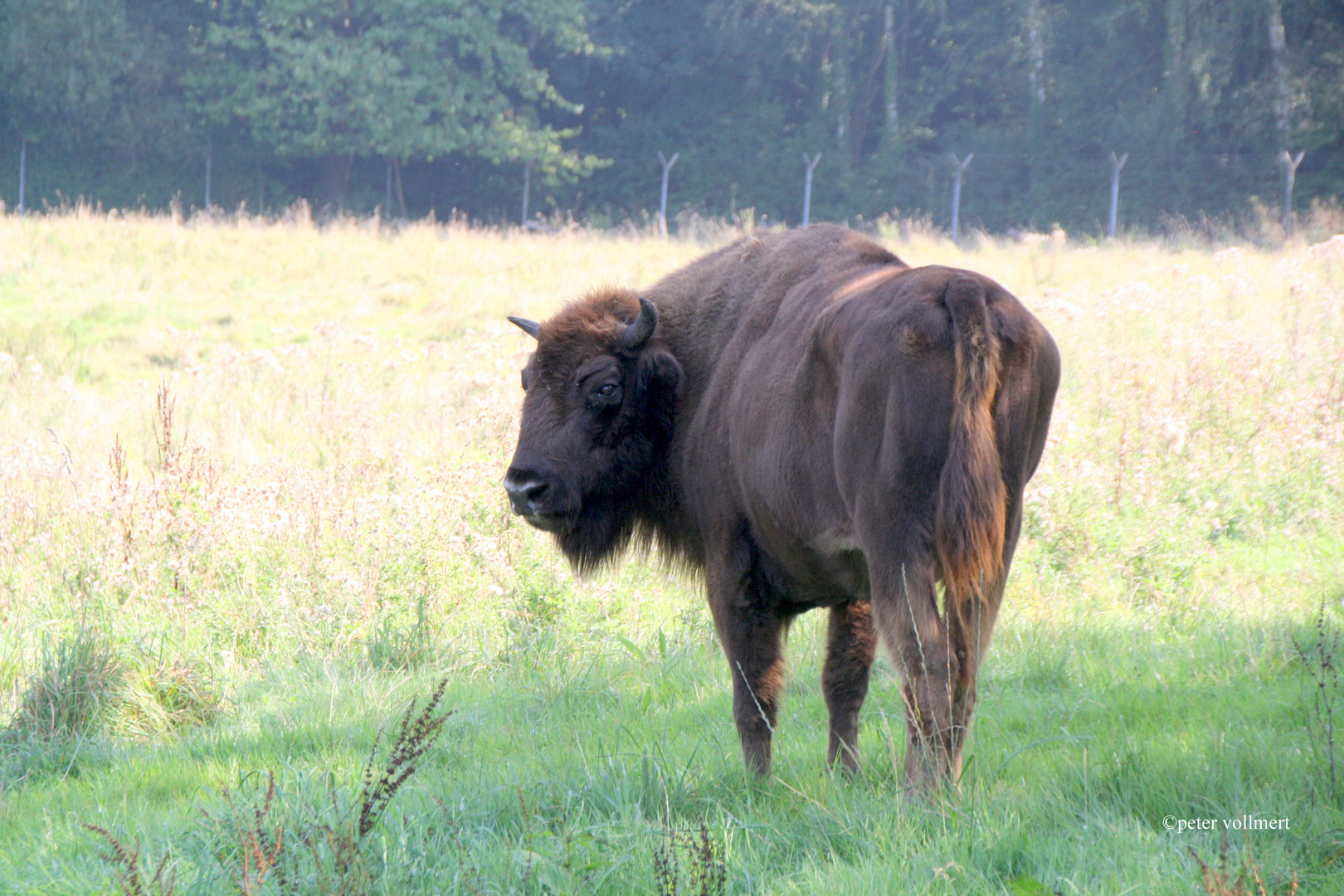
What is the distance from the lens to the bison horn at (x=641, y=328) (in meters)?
4.26

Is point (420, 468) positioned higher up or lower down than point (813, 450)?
lower down

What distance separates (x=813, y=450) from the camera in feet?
10.7

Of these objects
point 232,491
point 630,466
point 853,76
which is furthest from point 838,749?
point 853,76

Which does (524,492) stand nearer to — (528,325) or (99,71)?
(528,325)

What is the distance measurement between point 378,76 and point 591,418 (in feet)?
116

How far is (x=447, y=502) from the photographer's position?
22.7 feet

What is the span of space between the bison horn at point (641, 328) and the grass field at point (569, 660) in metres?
1.49

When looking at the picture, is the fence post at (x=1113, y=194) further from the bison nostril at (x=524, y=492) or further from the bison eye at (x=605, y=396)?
the bison nostril at (x=524, y=492)

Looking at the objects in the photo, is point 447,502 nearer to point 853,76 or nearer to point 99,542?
point 99,542

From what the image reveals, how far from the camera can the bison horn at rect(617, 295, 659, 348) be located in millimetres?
4258

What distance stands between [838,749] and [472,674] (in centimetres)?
225

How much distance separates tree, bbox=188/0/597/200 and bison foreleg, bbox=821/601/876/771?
36.0 metres

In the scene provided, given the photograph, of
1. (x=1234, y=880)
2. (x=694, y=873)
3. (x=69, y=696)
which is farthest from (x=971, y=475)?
(x=69, y=696)

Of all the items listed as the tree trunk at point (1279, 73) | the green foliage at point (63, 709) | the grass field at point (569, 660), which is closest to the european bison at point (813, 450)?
the grass field at point (569, 660)
